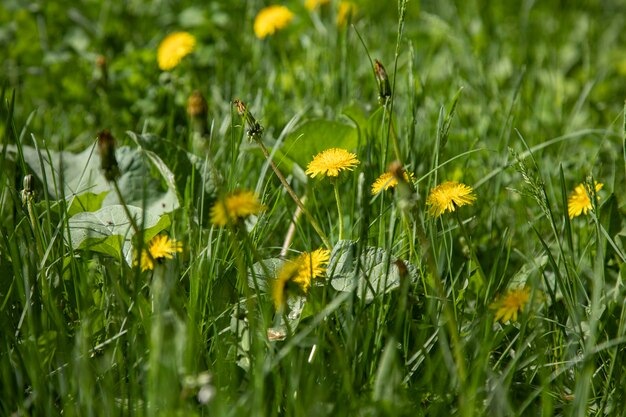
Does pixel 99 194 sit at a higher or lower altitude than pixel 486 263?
higher

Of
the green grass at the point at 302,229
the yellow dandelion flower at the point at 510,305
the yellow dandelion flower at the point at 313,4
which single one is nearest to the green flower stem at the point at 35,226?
the green grass at the point at 302,229

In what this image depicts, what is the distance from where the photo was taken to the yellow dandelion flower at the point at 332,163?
61.0 inches

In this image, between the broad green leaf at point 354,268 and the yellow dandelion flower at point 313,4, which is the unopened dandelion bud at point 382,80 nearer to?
the broad green leaf at point 354,268

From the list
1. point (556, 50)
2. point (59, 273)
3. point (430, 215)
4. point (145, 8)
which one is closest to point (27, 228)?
point (59, 273)

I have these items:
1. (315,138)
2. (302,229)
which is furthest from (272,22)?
(302,229)

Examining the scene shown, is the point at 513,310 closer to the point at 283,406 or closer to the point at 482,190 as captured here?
the point at 283,406

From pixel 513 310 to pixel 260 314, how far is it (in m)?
0.44

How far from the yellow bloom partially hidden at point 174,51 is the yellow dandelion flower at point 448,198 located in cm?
139

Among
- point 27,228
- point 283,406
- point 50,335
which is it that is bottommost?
point 283,406

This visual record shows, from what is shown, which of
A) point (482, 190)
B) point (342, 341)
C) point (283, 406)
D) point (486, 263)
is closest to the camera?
point (283, 406)

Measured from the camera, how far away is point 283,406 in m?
1.30

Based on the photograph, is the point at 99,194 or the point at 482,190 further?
the point at 482,190

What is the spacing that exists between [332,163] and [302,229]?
1.01 feet

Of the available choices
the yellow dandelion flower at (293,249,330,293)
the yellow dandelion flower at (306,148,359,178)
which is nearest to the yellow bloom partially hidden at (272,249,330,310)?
the yellow dandelion flower at (293,249,330,293)
